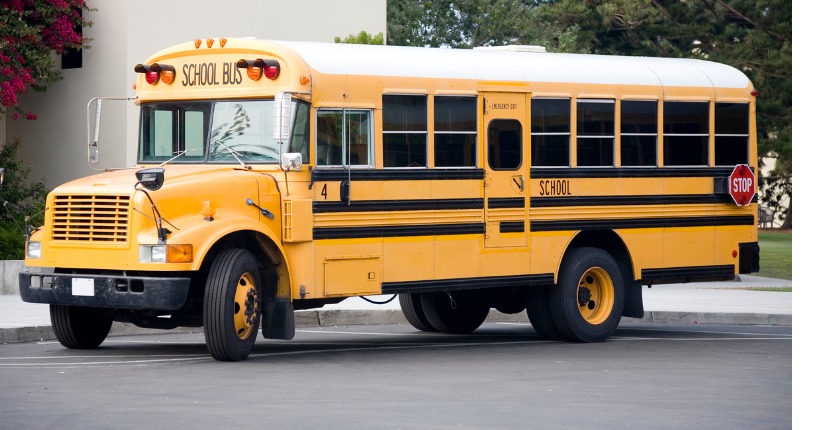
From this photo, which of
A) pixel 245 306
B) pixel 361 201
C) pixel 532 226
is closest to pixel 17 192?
pixel 532 226

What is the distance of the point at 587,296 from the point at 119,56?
10741mm

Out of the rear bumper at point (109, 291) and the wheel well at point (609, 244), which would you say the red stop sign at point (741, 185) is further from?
the rear bumper at point (109, 291)

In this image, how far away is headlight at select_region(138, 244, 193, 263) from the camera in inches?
505

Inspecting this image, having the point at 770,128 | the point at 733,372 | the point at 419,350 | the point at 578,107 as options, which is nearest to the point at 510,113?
the point at 578,107

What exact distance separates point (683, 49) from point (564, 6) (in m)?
3.54

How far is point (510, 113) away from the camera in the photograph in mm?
15266

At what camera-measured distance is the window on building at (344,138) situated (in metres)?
13.9

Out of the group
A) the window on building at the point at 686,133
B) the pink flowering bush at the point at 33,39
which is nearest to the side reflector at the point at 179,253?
the window on building at the point at 686,133

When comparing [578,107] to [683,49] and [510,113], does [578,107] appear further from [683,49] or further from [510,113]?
[683,49]

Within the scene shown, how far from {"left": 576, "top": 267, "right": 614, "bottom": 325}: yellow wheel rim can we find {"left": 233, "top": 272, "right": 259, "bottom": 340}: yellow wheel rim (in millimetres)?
3882

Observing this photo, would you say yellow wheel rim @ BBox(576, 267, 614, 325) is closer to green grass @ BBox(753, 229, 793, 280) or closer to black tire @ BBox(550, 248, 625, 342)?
black tire @ BBox(550, 248, 625, 342)

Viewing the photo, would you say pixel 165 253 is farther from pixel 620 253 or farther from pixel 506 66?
pixel 620 253

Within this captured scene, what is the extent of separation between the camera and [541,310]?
1595cm

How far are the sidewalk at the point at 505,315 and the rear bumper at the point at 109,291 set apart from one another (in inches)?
85.5
